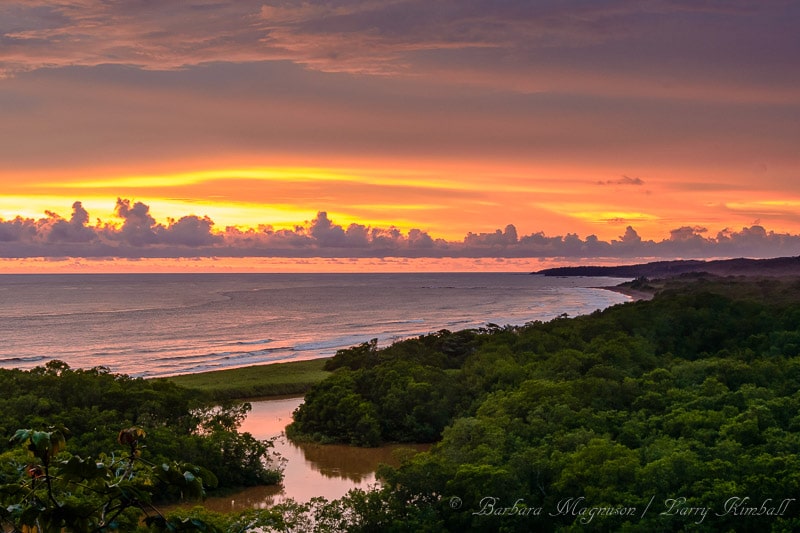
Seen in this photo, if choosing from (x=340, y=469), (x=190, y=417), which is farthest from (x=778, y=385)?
(x=190, y=417)

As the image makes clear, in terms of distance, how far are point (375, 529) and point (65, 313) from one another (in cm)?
11610

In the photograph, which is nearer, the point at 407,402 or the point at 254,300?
the point at 407,402

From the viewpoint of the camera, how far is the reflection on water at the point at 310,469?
29.2 m

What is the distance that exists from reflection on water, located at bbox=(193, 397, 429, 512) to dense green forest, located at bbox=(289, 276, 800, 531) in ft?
4.10

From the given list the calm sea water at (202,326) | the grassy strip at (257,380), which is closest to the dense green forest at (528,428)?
the grassy strip at (257,380)

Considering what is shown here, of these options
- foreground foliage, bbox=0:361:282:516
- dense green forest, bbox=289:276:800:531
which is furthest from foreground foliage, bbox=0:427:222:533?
foreground foliage, bbox=0:361:282:516

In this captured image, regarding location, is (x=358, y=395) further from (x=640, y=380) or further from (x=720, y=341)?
(x=720, y=341)

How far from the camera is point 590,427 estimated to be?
2777 centimetres

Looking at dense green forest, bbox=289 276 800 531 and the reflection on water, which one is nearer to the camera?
dense green forest, bbox=289 276 800 531

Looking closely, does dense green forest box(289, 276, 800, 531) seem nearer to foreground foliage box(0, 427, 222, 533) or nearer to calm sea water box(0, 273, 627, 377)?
foreground foliage box(0, 427, 222, 533)

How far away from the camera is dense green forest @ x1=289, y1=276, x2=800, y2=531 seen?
65.5 feet

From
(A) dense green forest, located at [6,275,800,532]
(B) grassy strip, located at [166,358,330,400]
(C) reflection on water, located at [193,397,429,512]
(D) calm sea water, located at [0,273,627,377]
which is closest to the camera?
(A) dense green forest, located at [6,275,800,532]

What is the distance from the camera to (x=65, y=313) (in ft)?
412

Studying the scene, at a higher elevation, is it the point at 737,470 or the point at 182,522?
the point at 182,522
